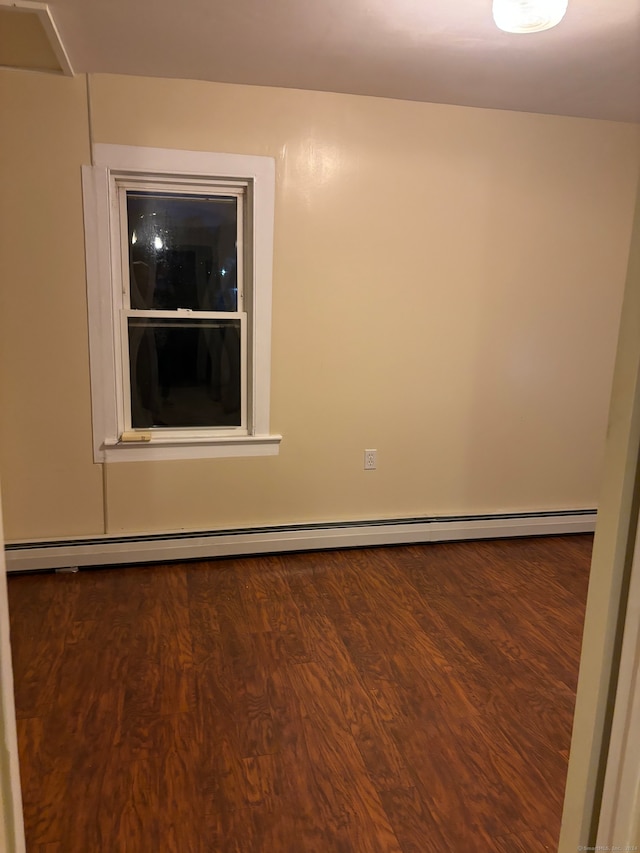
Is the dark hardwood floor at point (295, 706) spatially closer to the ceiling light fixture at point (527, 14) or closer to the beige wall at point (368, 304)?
the beige wall at point (368, 304)

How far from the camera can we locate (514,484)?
3.46 metres

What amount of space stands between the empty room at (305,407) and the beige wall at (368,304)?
15 mm

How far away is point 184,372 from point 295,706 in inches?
67.6

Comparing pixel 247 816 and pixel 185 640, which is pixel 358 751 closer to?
pixel 247 816

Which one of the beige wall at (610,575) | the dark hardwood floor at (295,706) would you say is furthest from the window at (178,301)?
the beige wall at (610,575)

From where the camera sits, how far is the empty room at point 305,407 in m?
1.76

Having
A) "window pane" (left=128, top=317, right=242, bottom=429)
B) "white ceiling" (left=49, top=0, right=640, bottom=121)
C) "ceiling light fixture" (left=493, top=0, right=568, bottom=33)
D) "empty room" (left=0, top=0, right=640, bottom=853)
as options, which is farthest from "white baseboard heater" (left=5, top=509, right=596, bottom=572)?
"ceiling light fixture" (left=493, top=0, right=568, bottom=33)

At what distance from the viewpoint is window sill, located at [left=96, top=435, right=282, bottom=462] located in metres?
2.91

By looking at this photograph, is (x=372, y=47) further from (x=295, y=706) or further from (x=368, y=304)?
(x=295, y=706)

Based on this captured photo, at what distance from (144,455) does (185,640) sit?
992mm

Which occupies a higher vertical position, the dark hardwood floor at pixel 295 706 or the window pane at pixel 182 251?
the window pane at pixel 182 251

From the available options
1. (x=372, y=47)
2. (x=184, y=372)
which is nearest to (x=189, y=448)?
(x=184, y=372)

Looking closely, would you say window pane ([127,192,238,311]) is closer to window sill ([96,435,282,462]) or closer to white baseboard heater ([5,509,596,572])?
window sill ([96,435,282,462])

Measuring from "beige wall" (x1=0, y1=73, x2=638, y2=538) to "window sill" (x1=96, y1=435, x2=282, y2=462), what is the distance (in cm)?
6
